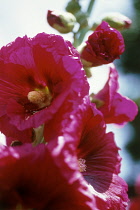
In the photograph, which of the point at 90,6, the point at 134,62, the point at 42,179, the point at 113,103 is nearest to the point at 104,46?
the point at 113,103

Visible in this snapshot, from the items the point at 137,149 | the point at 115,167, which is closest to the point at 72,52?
the point at 115,167

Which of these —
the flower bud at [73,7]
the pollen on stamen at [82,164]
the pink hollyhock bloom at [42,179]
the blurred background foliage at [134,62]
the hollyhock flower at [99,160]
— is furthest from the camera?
the blurred background foliage at [134,62]

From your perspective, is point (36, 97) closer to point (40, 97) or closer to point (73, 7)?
point (40, 97)

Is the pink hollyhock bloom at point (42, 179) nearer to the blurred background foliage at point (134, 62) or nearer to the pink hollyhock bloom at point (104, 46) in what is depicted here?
the pink hollyhock bloom at point (104, 46)

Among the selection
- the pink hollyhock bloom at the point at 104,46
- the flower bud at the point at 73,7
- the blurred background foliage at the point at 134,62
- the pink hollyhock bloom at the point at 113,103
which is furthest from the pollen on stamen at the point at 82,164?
the blurred background foliage at the point at 134,62

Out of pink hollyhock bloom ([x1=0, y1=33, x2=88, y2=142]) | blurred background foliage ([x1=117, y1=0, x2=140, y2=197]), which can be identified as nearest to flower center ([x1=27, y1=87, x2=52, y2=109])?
pink hollyhock bloom ([x1=0, y1=33, x2=88, y2=142])

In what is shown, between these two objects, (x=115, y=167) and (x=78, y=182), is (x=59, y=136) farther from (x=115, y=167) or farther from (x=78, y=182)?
(x=115, y=167)

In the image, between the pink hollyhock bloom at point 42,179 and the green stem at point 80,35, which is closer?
the pink hollyhock bloom at point 42,179
